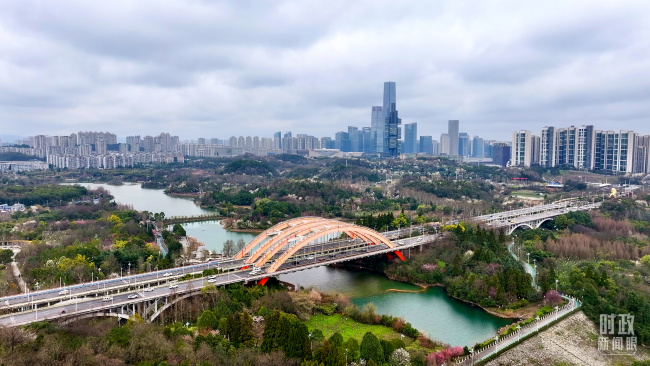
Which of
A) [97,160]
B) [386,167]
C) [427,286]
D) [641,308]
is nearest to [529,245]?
[427,286]

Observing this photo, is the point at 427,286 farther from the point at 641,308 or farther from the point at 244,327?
the point at 244,327

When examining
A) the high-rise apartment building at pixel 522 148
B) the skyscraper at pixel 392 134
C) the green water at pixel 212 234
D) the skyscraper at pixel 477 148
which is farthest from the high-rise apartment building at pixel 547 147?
the skyscraper at pixel 477 148

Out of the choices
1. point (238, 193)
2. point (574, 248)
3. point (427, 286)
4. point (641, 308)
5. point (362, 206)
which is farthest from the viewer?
point (238, 193)

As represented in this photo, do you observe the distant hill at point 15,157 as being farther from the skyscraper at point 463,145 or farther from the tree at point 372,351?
the skyscraper at point 463,145

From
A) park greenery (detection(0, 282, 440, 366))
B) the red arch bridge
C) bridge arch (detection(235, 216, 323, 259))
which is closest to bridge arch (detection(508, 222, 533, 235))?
the red arch bridge

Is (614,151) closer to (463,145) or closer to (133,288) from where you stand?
(133,288)

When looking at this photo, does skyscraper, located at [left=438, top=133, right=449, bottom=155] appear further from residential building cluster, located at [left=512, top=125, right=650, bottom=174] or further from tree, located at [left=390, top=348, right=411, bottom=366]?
tree, located at [left=390, top=348, right=411, bottom=366]

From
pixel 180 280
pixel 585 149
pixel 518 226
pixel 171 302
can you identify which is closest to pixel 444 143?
pixel 585 149
